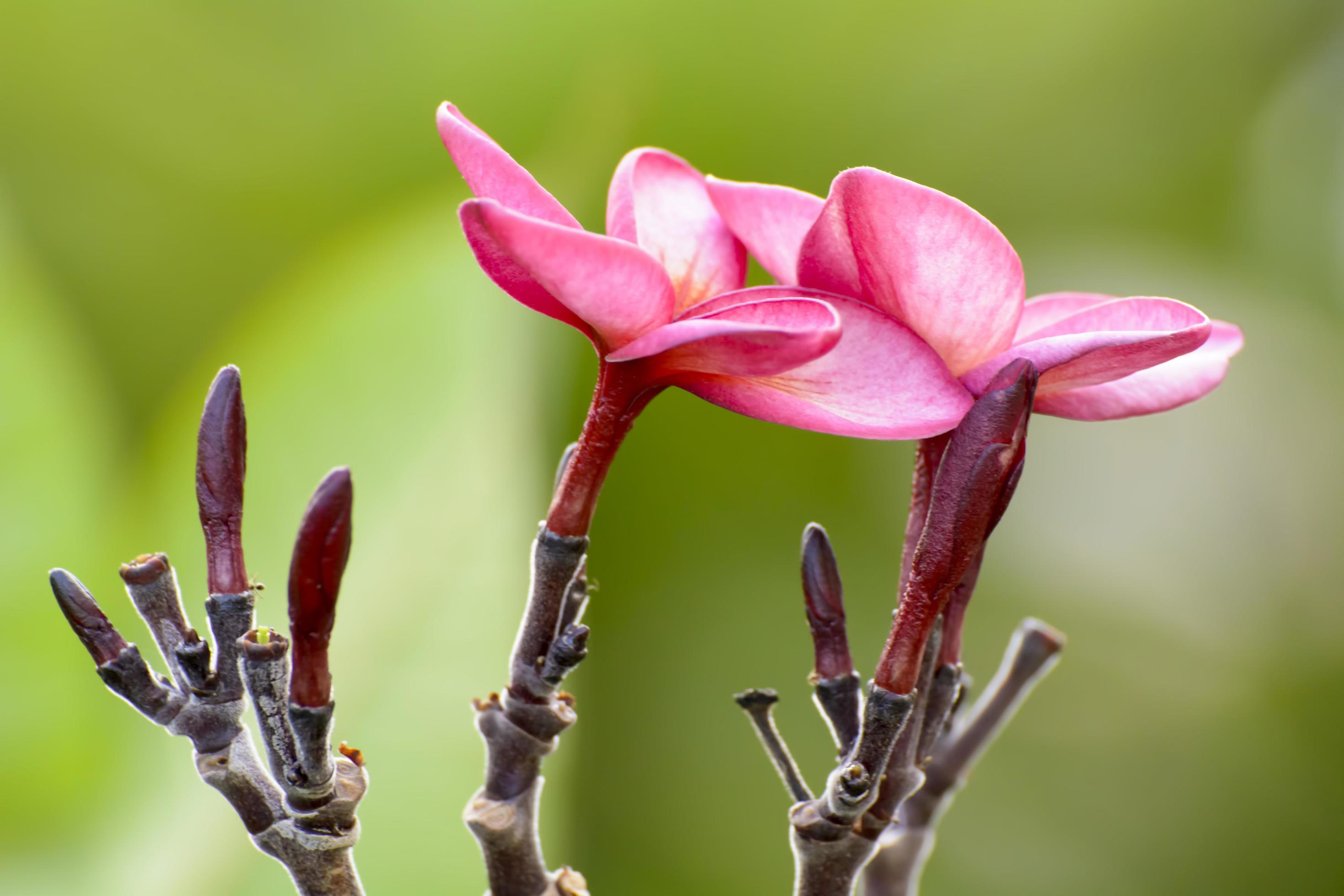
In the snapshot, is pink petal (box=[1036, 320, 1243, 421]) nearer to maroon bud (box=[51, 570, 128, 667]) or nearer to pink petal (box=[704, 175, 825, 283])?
pink petal (box=[704, 175, 825, 283])

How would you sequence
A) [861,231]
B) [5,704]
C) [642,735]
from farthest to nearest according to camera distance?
1. [642,735]
2. [5,704]
3. [861,231]

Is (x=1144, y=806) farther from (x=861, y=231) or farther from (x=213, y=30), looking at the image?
(x=213, y=30)

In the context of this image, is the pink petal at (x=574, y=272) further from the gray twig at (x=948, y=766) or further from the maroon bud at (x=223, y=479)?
the gray twig at (x=948, y=766)

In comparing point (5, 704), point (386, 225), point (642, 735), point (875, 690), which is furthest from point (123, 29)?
point (875, 690)

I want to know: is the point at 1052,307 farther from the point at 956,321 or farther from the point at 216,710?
the point at 216,710

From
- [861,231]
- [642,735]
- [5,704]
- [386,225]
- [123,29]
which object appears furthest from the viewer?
[642,735]

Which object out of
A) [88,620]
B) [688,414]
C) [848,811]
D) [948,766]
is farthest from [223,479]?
[688,414]
